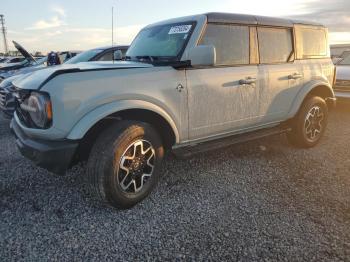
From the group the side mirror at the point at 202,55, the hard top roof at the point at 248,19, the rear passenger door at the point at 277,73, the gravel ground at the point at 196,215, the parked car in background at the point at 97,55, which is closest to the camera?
the gravel ground at the point at 196,215

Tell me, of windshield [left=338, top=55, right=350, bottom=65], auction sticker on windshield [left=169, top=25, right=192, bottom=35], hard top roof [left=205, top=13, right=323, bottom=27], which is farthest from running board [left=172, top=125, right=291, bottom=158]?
windshield [left=338, top=55, right=350, bottom=65]

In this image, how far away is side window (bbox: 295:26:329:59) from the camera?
181 inches

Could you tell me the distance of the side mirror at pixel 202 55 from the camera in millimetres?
3064

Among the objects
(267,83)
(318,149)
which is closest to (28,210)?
(267,83)

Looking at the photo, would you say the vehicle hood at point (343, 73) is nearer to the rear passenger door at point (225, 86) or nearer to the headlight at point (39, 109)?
the rear passenger door at point (225, 86)

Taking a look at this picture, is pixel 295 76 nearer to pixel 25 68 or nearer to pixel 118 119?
pixel 118 119

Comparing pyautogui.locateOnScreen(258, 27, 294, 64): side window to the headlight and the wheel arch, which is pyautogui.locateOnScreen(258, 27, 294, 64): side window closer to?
the wheel arch

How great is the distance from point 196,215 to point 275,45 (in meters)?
2.60

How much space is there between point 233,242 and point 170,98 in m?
1.47

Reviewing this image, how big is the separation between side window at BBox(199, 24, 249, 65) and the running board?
3.00 feet

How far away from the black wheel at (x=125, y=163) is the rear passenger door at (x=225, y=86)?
549 mm

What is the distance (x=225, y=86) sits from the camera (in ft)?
11.9

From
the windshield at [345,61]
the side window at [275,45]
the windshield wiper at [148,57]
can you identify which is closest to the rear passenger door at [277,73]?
the side window at [275,45]

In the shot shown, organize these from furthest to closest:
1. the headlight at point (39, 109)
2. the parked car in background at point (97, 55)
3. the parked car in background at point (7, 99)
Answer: the parked car in background at point (97, 55) < the parked car in background at point (7, 99) < the headlight at point (39, 109)
